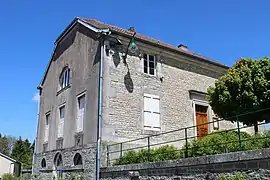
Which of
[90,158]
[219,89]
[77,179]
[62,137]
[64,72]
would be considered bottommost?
[77,179]

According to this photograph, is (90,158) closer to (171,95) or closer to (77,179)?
(77,179)

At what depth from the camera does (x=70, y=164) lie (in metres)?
14.9

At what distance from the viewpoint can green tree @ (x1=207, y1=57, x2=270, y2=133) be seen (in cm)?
1167

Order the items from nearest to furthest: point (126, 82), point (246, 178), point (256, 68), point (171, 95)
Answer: point (246, 178) → point (256, 68) → point (126, 82) → point (171, 95)

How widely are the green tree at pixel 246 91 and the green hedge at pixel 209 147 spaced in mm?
1882

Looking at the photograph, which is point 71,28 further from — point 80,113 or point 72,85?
point 80,113

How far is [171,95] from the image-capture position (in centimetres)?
1600

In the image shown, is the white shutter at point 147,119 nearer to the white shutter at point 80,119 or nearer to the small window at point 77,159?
the white shutter at point 80,119

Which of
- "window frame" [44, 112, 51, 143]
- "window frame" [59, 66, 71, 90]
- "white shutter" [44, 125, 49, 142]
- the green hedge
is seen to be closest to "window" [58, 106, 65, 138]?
"window frame" [59, 66, 71, 90]

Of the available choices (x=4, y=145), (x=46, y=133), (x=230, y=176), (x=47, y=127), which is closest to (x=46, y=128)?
(x=47, y=127)

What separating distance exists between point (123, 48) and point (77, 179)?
262 inches

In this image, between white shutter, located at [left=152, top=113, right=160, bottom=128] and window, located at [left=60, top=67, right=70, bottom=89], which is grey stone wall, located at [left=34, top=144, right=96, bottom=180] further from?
window, located at [left=60, top=67, right=70, bottom=89]

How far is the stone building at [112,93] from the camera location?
13.9 m

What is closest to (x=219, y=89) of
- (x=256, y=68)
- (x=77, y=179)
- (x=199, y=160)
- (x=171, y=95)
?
(x=256, y=68)
